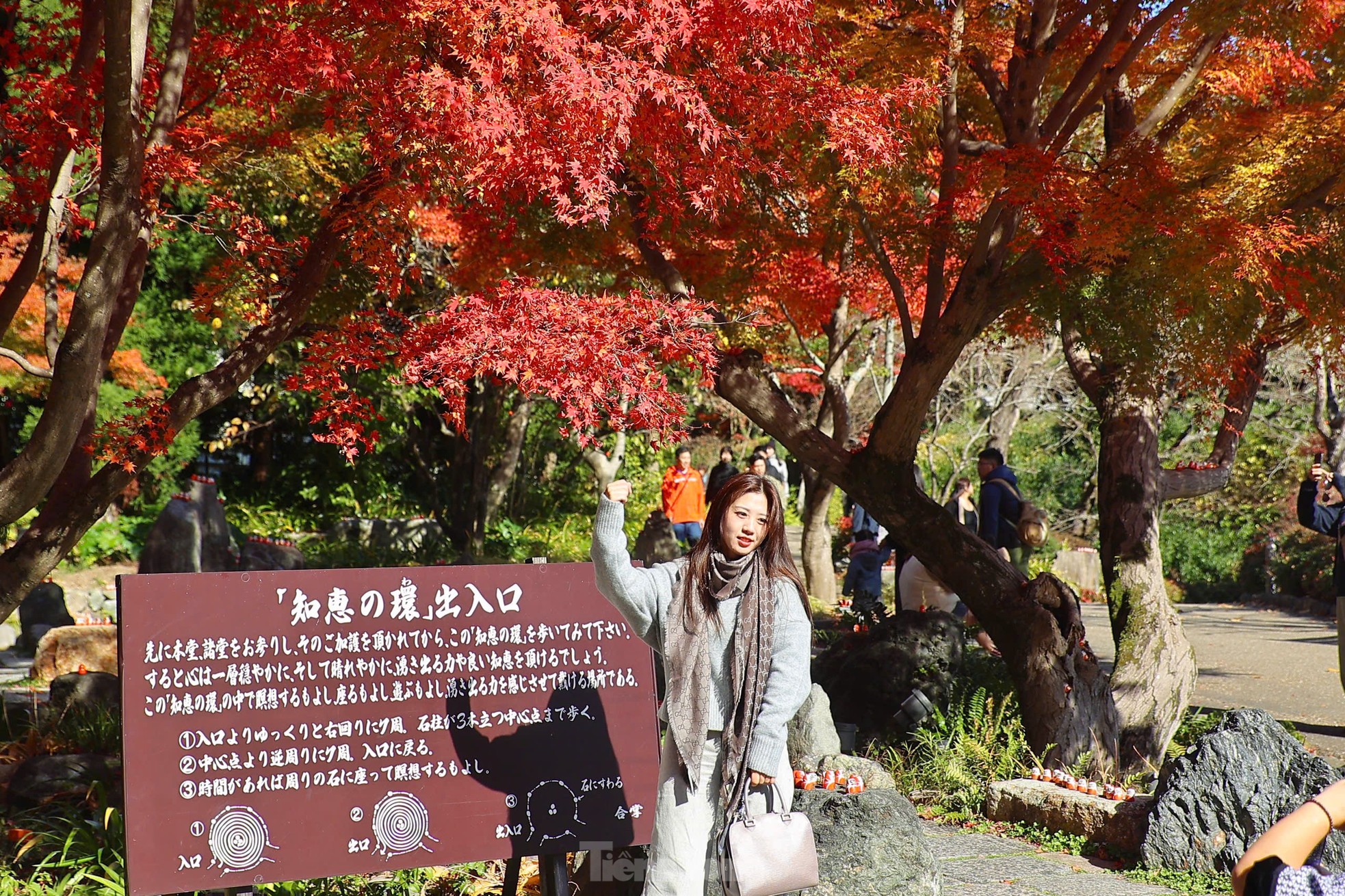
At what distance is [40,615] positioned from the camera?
32.1 feet

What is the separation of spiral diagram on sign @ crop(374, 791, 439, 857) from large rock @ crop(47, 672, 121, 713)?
3.09 m

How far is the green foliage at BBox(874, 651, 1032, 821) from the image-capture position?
573 cm

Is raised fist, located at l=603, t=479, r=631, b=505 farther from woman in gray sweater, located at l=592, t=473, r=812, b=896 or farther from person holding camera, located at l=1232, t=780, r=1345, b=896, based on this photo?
person holding camera, located at l=1232, t=780, r=1345, b=896

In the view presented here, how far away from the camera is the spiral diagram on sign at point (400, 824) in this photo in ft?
11.6

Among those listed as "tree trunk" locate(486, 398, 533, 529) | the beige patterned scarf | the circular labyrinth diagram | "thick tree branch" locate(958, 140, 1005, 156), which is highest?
"thick tree branch" locate(958, 140, 1005, 156)

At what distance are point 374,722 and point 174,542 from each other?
7.11 m

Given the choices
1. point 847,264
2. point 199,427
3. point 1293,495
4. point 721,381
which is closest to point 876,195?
point 721,381

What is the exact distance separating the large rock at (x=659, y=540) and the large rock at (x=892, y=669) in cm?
536

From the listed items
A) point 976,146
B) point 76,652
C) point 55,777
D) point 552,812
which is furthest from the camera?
point 76,652

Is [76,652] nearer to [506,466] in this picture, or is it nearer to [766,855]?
[766,855]

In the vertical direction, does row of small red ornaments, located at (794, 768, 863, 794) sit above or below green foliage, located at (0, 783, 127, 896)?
above

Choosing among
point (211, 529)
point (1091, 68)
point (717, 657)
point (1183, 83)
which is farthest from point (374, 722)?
point (211, 529)

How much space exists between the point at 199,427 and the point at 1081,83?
13.2 metres

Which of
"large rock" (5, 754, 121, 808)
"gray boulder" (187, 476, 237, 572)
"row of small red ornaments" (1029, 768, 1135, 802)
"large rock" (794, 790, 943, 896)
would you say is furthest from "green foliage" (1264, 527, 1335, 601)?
"large rock" (5, 754, 121, 808)
